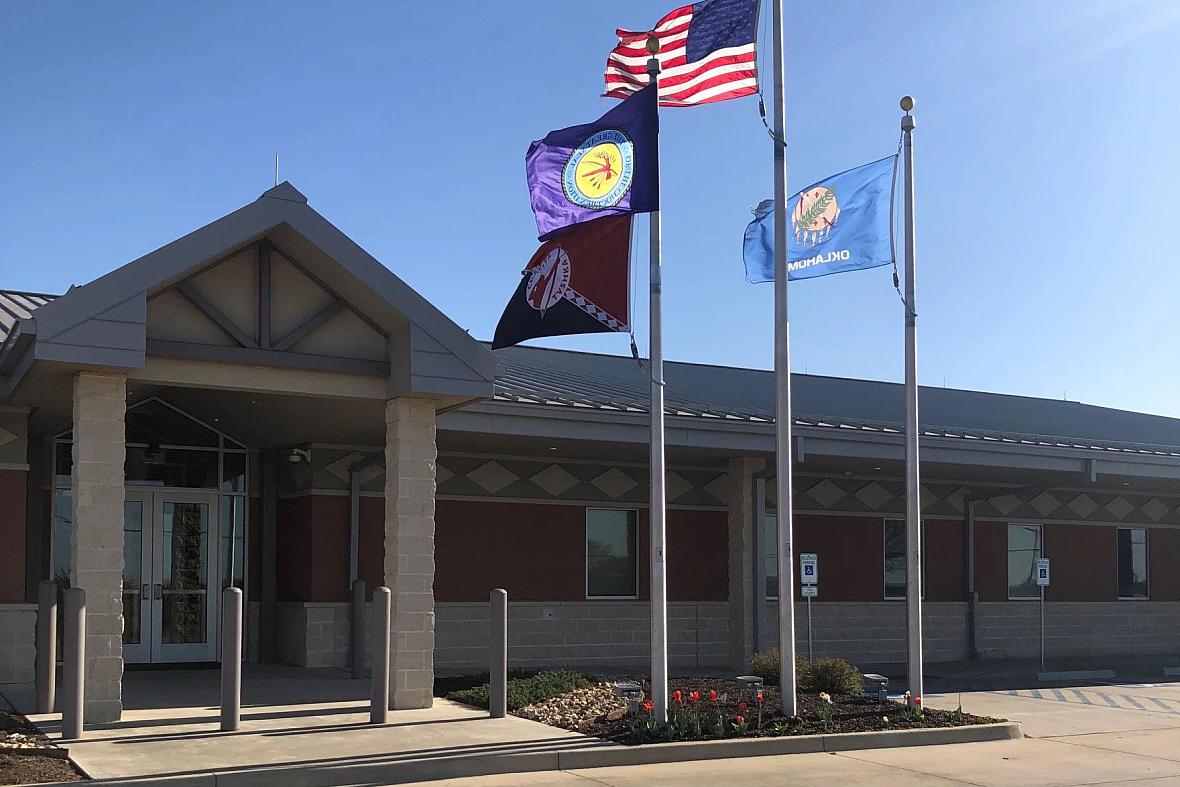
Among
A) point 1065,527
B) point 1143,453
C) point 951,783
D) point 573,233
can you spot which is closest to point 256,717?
point 573,233

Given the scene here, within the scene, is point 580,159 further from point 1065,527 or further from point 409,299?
point 1065,527

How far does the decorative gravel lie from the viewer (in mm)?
13883

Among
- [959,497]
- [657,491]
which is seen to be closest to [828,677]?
[657,491]

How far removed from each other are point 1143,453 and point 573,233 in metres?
15.9

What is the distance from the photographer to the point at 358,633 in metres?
17.9

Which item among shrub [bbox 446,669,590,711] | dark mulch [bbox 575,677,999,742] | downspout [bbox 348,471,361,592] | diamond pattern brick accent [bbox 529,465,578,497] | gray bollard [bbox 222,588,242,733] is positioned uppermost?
diamond pattern brick accent [bbox 529,465,578,497]

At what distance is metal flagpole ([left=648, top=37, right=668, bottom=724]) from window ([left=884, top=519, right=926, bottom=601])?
13.4 meters

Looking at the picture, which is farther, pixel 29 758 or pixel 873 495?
pixel 873 495

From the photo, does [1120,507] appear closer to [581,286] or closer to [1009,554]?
[1009,554]

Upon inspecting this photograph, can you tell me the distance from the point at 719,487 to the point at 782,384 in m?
9.89

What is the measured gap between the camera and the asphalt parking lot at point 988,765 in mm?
11562

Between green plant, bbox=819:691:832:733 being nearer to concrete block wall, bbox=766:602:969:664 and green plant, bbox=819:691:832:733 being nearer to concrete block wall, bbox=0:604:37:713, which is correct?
concrete block wall, bbox=766:602:969:664

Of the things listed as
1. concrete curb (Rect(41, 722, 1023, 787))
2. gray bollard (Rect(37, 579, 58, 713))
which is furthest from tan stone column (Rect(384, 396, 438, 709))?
→ gray bollard (Rect(37, 579, 58, 713))

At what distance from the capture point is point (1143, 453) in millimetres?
24953
